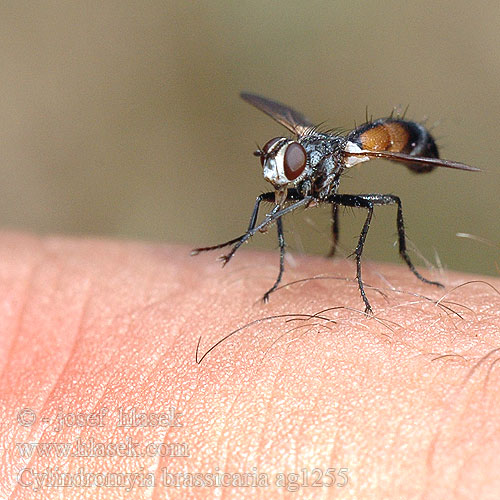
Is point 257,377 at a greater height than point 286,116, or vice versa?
point 286,116

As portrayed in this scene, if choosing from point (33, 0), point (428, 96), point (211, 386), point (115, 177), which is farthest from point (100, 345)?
point (33, 0)

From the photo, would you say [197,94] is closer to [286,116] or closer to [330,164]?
[286,116]

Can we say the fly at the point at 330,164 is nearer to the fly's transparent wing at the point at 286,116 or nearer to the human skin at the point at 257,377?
the fly's transparent wing at the point at 286,116

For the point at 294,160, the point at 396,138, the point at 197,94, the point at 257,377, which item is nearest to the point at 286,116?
the point at 396,138

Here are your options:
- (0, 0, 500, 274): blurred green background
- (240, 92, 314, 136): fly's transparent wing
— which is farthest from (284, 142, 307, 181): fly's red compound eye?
(0, 0, 500, 274): blurred green background

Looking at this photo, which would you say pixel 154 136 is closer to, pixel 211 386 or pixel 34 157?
pixel 34 157

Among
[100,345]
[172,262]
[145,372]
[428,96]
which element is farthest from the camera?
[428,96]
